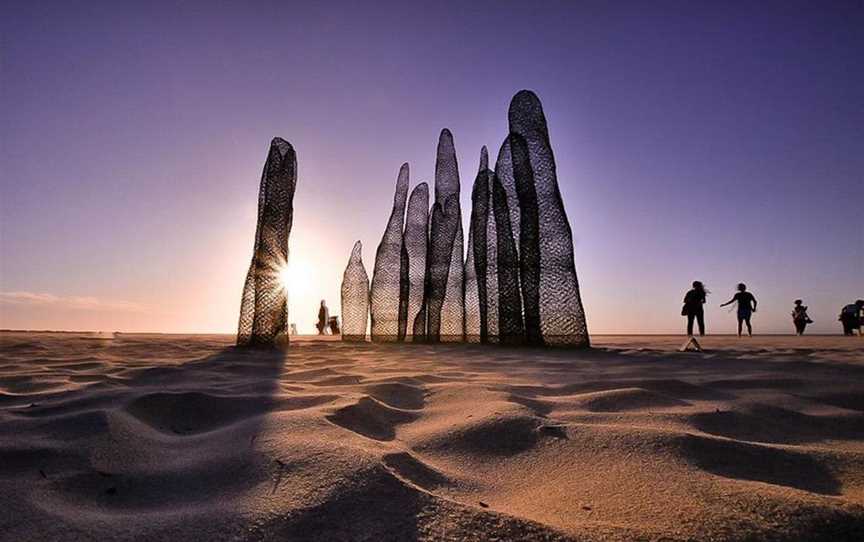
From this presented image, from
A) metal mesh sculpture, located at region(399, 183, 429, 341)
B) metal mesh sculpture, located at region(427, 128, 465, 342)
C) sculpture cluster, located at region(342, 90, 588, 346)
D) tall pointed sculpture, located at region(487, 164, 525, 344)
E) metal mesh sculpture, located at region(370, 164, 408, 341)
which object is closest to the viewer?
sculpture cluster, located at region(342, 90, 588, 346)

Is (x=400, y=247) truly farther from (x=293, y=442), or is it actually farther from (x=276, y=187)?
(x=293, y=442)

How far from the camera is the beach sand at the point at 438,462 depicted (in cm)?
101

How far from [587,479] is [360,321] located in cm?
856

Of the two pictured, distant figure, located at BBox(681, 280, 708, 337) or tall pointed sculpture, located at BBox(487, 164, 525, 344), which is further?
distant figure, located at BBox(681, 280, 708, 337)

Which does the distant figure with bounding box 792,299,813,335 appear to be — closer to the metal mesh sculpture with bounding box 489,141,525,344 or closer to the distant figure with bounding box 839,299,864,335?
the distant figure with bounding box 839,299,864,335

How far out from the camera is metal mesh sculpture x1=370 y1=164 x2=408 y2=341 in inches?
363

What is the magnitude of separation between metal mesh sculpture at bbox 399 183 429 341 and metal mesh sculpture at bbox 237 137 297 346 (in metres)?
2.53

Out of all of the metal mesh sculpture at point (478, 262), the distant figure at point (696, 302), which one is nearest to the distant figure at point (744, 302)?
the distant figure at point (696, 302)

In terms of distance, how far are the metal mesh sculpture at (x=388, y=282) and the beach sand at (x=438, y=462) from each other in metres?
6.56

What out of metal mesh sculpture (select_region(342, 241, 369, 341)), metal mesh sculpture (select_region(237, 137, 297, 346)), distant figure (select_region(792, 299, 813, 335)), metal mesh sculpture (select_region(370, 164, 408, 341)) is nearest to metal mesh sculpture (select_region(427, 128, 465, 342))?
metal mesh sculpture (select_region(370, 164, 408, 341))

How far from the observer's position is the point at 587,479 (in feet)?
4.18

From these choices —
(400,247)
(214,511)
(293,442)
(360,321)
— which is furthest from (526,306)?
(214,511)

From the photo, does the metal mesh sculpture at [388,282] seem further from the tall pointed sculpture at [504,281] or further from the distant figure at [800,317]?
the distant figure at [800,317]

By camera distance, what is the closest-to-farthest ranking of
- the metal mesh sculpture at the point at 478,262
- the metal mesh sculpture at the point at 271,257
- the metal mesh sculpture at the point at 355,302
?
1. the metal mesh sculpture at the point at 271,257
2. the metal mesh sculpture at the point at 478,262
3. the metal mesh sculpture at the point at 355,302
